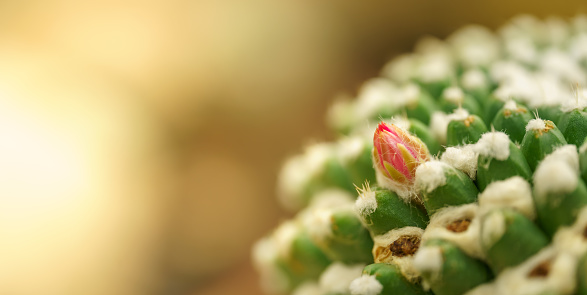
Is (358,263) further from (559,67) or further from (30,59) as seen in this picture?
(30,59)

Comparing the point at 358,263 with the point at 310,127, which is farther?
the point at 310,127

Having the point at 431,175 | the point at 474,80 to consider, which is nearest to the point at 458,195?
the point at 431,175

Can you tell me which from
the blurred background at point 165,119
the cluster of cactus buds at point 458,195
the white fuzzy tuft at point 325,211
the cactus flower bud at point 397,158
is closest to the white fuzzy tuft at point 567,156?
the cluster of cactus buds at point 458,195

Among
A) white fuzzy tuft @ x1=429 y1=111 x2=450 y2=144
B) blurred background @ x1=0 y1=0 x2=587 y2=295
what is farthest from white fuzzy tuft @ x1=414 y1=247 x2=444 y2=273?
blurred background @ x1=0 y1=0 x2=587 y2=295

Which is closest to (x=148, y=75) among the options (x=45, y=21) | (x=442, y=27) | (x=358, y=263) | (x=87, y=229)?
(x=45, y=21)

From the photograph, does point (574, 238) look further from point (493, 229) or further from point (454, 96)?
point (454, 96)

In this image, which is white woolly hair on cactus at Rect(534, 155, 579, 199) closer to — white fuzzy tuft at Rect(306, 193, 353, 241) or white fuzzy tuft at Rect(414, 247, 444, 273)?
white fuzzy tuft at Rect(414, 247, 444, 273)

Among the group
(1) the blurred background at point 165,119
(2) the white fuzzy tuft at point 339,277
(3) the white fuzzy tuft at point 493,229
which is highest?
(1) the blurred background at point 165,119

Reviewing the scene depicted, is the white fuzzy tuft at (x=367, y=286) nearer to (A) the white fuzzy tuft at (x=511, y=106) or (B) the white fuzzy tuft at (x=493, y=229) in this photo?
(B) the white fuzzy tuft at (x=493, y=229)
